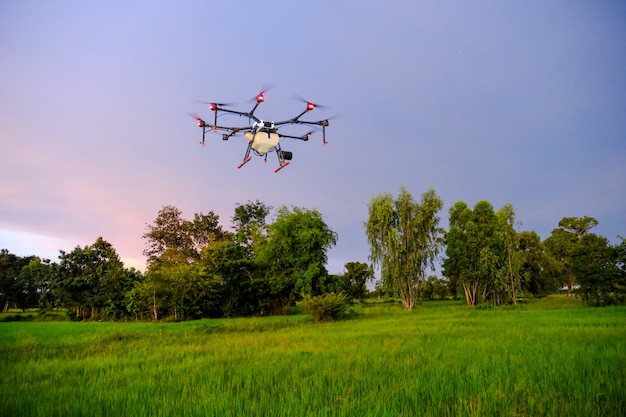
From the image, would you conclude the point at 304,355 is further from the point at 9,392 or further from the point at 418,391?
the point at 9,392

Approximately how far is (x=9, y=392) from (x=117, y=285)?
27267 millimetres

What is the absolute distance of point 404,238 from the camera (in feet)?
103

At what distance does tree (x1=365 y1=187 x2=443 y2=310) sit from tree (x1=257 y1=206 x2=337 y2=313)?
4.64 meters

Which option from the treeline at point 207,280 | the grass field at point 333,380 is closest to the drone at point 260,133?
the grass field at point 333,380

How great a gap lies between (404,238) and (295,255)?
9.83 m

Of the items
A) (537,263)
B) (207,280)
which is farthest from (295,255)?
(537,263)

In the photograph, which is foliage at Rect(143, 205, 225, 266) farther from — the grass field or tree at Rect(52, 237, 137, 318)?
the grass field

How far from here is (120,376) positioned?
704 cm

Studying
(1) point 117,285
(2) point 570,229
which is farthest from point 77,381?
(2) point 570,229

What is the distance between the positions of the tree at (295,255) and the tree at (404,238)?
15.2 ft

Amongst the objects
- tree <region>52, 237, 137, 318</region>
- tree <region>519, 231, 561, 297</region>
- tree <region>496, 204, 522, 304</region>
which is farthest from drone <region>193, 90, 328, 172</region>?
tree <region>519, 231, 561, 297</region>

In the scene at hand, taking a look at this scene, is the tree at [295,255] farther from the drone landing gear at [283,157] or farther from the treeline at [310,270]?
the drone landing gear at [283,157]

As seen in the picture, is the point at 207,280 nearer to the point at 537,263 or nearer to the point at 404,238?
the point at 404,238

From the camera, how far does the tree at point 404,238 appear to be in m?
30.9
